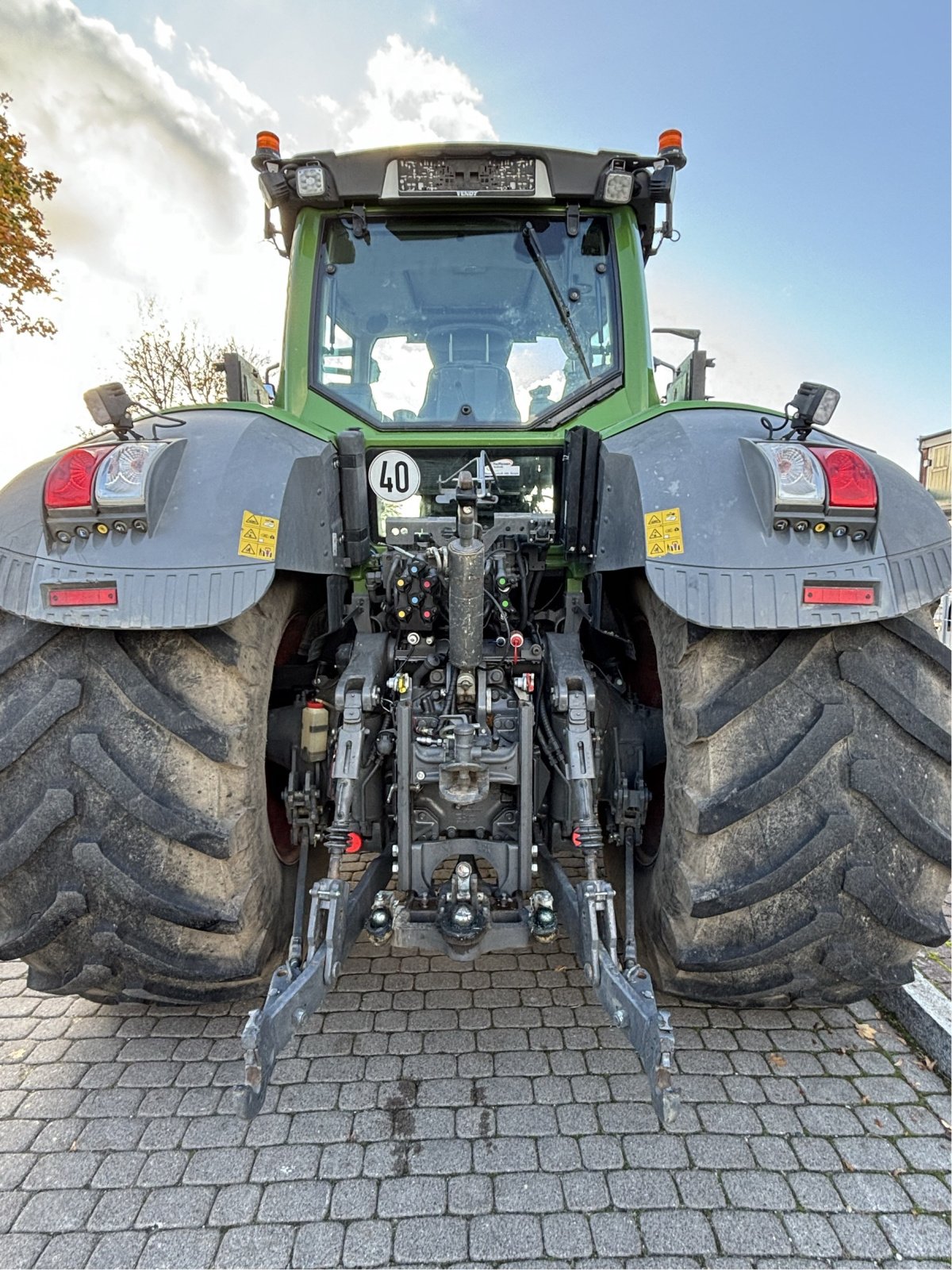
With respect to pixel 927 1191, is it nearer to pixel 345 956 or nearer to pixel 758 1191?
pixel 758 1191

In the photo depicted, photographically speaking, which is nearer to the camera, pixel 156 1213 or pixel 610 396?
pixel 156 1213

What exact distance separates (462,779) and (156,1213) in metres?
1.31

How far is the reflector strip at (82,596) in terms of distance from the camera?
1730 millimetres

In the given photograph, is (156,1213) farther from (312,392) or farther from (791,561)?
(312,392)

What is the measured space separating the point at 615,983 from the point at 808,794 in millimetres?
687

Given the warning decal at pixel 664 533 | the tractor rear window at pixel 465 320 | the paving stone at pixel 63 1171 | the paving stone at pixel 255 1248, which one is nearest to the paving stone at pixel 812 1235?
the paving stone at pixel 255 1248

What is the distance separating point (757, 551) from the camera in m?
1.74

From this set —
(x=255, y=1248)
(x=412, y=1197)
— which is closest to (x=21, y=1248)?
(x=255, y=1248)

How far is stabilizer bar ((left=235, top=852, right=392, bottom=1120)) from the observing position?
1424mm

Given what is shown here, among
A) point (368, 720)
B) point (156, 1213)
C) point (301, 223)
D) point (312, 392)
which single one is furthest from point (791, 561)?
point (301, 223)

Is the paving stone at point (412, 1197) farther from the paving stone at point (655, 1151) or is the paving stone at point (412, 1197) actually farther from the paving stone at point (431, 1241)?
the paving stone at point (655, 1151)

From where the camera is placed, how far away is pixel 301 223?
2918 mm

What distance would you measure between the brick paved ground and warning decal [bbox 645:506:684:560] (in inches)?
63.8

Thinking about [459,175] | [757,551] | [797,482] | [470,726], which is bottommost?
[470,726]
